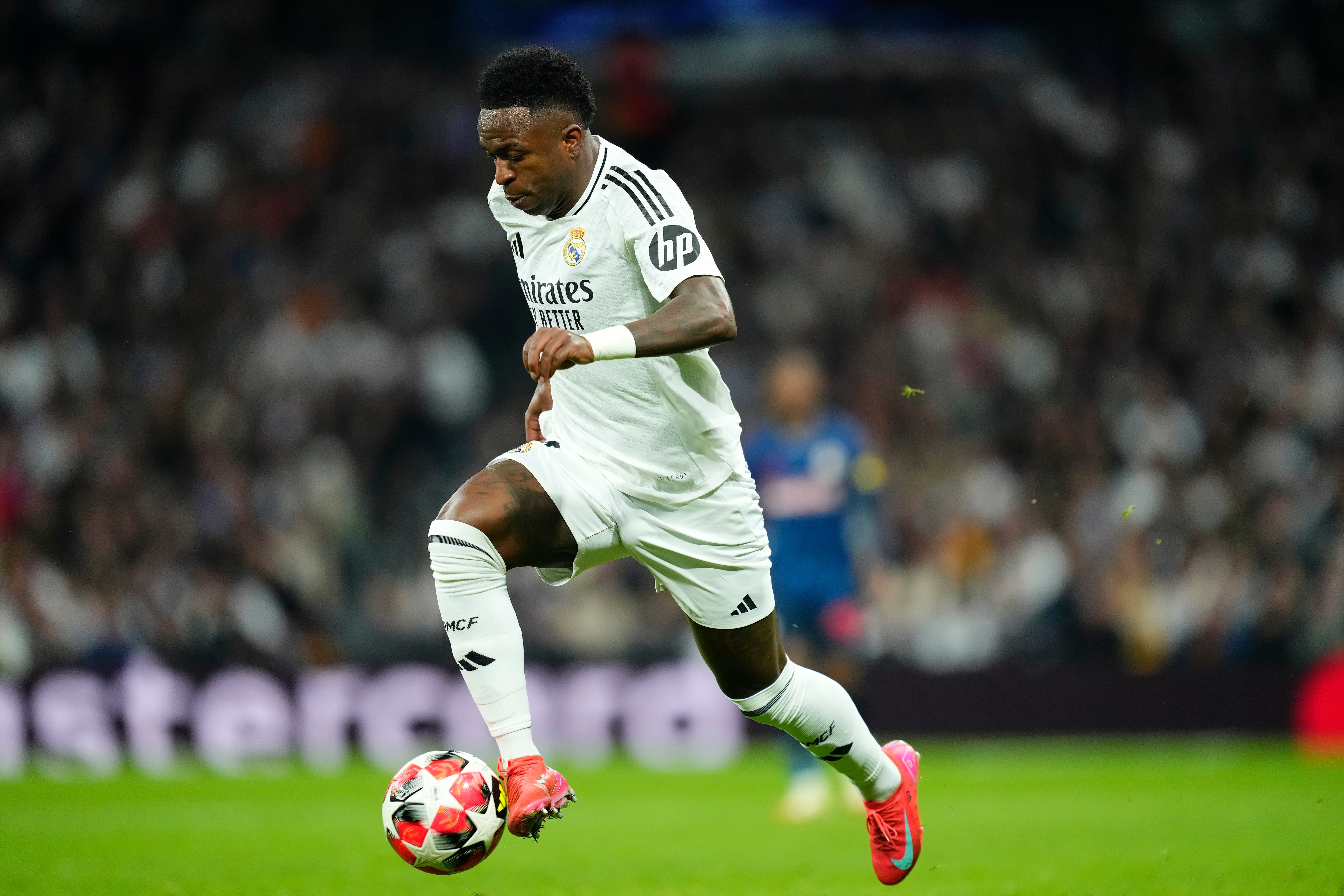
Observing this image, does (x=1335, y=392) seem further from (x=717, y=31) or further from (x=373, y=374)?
(x=373, y=374)

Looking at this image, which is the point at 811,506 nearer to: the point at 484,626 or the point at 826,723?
the point at 826,723

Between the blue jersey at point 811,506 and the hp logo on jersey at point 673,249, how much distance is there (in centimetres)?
501

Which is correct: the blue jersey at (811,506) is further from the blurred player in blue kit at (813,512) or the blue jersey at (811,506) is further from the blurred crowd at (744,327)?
the blurred crowd at (744,327)

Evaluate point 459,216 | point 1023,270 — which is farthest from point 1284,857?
point 459,216

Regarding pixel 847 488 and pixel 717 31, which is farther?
pixel 717 31

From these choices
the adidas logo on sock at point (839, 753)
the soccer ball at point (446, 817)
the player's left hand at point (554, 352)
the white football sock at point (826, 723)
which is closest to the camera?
the player's left hand at point (554, 352)

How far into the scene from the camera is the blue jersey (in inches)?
382

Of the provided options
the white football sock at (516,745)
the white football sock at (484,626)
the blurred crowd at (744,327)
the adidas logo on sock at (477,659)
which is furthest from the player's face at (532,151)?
the blurred crowd at (744,327)

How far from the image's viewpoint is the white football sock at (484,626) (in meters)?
4.76

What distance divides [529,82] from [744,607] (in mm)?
1749

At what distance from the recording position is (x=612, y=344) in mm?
4453

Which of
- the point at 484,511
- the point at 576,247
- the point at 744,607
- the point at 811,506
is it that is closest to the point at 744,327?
the point at 811,506

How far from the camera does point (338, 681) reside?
12.6 meters

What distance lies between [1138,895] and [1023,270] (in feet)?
37.7
